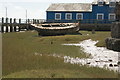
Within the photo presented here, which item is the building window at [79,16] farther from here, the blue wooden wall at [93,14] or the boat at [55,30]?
the boat at [55,30]

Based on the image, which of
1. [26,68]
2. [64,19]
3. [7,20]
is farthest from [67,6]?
[26,68]

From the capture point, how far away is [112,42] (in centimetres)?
2067

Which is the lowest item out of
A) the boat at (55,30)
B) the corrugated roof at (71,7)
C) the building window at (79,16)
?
the boat at (55,30)

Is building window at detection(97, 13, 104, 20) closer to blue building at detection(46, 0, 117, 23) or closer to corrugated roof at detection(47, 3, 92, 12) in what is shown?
blue building at detection(46, 0, 117, 23)

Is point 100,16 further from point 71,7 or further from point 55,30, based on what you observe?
point 55,30

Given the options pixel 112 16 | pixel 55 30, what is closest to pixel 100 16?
pixel 112 16

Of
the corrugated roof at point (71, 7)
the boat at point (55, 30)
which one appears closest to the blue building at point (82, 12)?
the corrugated roof at point (71, 7)

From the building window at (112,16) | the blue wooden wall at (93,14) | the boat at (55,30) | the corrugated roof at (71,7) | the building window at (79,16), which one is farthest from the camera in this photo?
the corrugated roof at (71,7)

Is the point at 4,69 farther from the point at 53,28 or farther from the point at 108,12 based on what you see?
the point at 108,12

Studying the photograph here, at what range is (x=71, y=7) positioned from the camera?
54.2 metres

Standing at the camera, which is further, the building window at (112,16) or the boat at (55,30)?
the building window at (112,16)

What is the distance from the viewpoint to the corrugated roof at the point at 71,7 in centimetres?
5362

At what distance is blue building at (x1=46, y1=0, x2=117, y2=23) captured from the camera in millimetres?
52159

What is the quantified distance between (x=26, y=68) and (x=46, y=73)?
168cm
